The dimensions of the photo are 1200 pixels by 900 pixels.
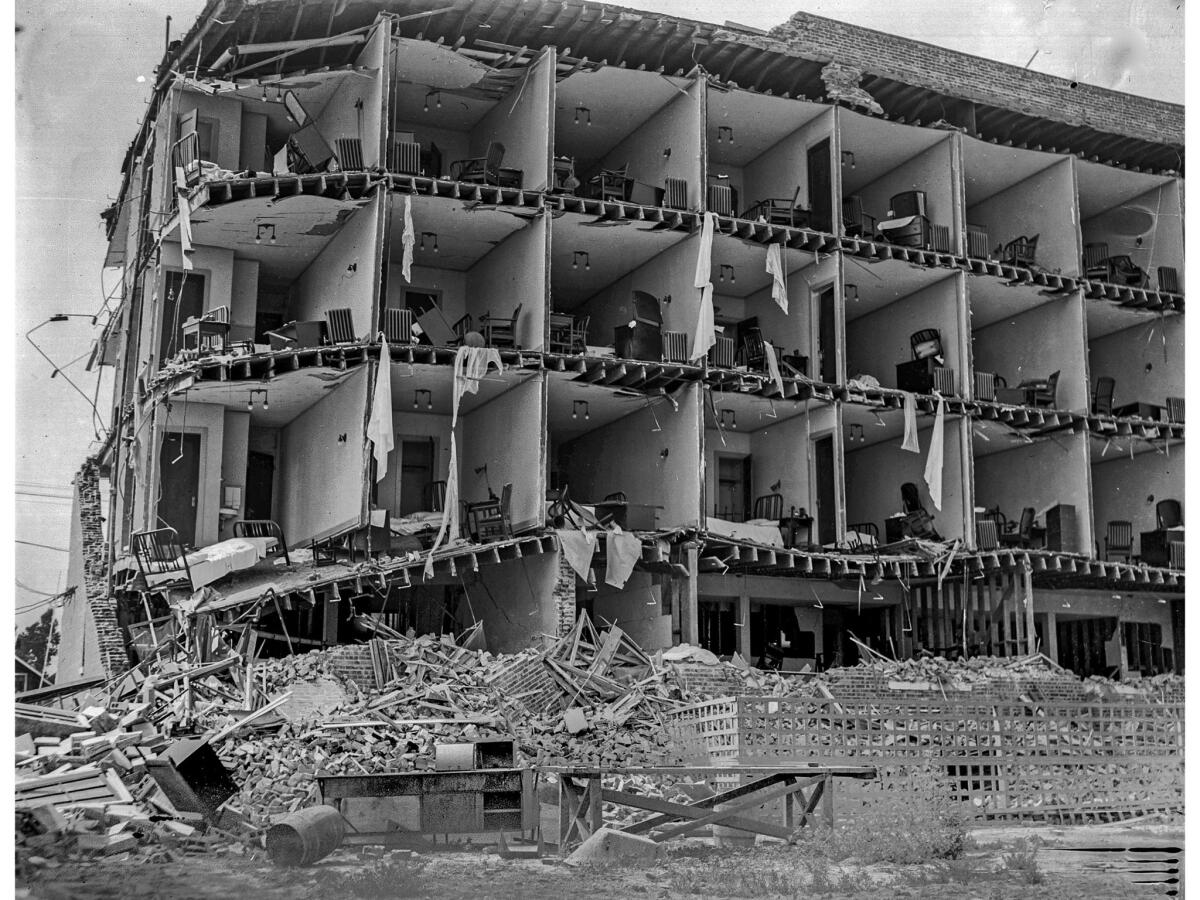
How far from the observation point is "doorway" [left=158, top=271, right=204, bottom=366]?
27.7 m

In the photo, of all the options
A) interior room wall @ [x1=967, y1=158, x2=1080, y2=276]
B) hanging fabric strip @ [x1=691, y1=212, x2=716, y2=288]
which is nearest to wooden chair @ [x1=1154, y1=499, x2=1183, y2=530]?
interior room wall @ [x1=967, y1=158, x2=1080, y2=276]

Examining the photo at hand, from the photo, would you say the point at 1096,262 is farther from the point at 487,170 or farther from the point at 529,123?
the point at 487,170

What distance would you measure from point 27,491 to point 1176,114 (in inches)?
1188

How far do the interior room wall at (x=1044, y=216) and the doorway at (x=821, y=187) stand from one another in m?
6.26

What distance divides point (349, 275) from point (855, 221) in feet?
39.2

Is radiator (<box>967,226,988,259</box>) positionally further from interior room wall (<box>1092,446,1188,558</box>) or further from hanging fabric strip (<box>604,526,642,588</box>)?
hanging fabric strip (<box>604,526,642,588</box>)

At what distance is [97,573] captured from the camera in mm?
28859

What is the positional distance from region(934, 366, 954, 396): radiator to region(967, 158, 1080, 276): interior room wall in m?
4.75

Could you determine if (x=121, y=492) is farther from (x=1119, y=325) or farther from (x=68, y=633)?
(x=1119, y=325)

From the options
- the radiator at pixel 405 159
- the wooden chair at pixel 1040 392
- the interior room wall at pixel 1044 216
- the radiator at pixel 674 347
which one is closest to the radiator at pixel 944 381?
the wooden chair at pixel 1040 392

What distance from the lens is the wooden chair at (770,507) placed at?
1224 inches

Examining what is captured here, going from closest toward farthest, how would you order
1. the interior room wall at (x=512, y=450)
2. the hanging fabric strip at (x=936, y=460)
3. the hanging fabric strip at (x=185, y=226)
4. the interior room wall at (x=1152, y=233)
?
the hanging fabric strip at (x=185, y=226), the interior room wall at (x=512, y=450), the hanging fabric strip at (x=936, y=460), the interior room wall at (x=1152, y=233)

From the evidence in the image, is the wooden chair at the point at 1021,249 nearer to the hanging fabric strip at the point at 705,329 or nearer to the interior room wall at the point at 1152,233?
the interior room wall at the point at 1152,233

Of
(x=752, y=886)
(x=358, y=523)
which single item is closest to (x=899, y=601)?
(x=358, y=523)
